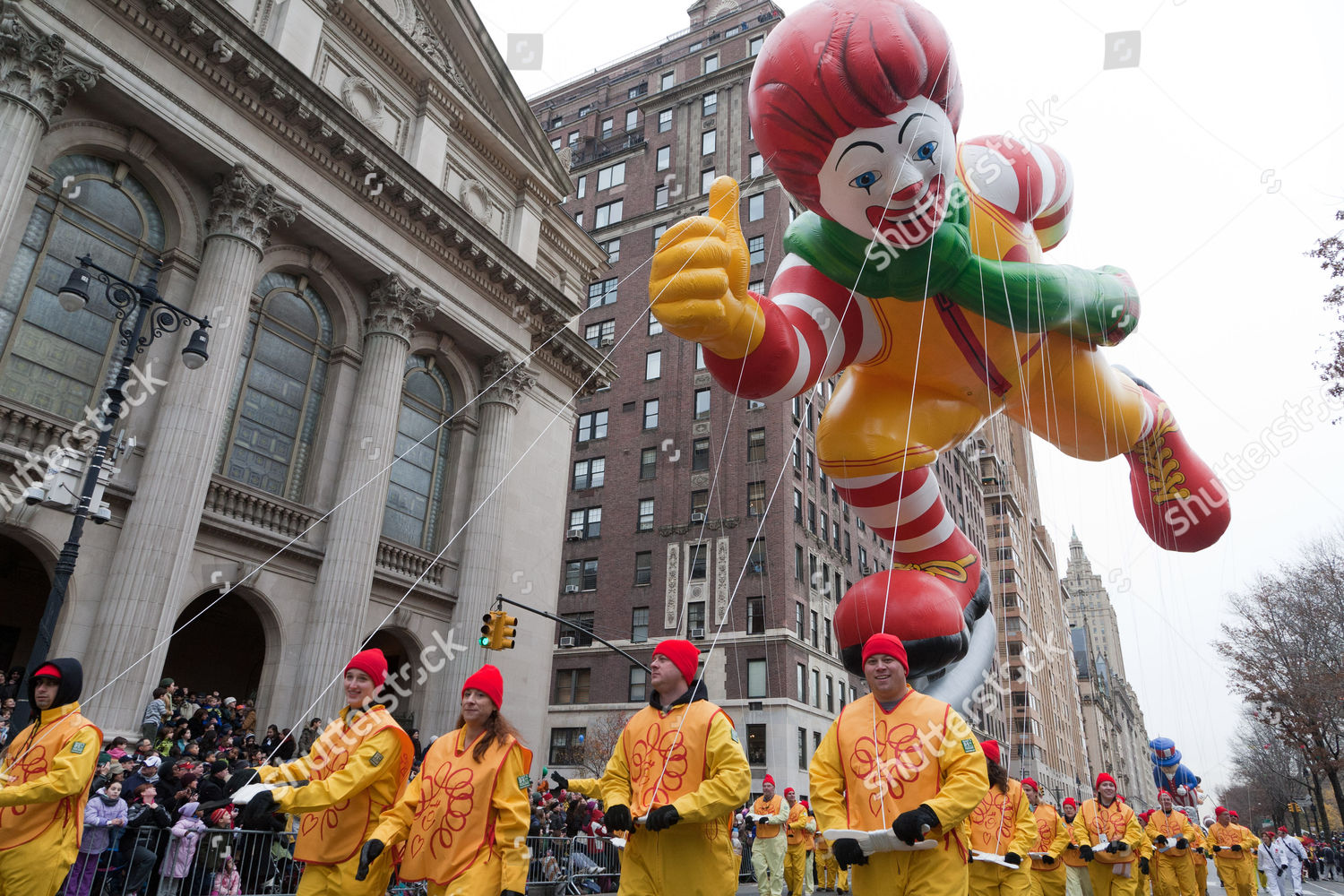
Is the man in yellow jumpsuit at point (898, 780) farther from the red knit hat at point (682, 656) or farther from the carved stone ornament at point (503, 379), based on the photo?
the carved stone ornament at point (503, 379)

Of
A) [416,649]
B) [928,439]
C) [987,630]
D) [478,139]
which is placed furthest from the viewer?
[478,139]

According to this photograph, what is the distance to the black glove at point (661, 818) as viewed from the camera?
416cm

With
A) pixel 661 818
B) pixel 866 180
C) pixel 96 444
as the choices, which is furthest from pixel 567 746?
pixel 866 180

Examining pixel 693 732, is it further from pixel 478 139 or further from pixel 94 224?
pixel 478 139

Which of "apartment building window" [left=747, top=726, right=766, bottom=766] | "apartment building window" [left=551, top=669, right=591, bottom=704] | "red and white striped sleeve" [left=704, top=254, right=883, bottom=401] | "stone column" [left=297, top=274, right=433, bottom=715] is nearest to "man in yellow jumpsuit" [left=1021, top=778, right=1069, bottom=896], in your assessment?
"red and white striped sleeve" [left=704, top=254, right=883, bottom=401]

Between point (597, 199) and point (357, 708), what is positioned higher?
point (597, 199)

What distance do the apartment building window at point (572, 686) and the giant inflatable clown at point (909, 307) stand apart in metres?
37.7

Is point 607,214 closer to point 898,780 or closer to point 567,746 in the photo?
point 567,746

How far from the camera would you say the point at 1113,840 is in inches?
421

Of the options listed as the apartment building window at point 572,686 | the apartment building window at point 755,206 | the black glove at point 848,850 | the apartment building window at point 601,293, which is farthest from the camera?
the apartment building window at point 601,293

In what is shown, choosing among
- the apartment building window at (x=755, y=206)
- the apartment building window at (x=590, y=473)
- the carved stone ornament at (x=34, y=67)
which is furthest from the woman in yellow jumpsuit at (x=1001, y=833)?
the apartment building window at (x=755, y=206)

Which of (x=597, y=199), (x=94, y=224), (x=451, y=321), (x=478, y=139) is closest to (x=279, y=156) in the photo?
(x=94, y=224)

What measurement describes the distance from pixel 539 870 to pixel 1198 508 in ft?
36.6

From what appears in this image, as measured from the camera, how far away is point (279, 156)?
723 inches
